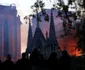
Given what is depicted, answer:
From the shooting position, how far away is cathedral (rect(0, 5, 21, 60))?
69438 mm

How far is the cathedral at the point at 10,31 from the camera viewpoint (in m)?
69.4

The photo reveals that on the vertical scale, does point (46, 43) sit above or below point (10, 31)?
below

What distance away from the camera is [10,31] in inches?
2761

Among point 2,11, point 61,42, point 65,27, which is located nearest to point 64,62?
point 65,27

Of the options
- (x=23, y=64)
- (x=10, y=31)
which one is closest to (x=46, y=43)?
(x=23, y=64)

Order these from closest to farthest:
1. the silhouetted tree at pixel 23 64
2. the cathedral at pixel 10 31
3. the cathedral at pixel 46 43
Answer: the silhouetted tree at pixel 23 64, the cathedral at pixel 46 43, the cathedral at pixel 10 31

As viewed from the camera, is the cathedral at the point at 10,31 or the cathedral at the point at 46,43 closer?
the cathedral at the point at 46,43

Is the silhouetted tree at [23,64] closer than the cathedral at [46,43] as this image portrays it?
Yes

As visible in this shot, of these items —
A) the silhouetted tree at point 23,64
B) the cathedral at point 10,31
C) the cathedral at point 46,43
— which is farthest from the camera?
the cathedral at point 10,31

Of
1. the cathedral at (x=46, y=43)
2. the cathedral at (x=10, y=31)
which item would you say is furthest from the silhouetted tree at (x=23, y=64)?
the cathedral at (x=10, y=31)

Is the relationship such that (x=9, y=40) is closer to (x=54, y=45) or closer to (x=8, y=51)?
(x=8, y=51)

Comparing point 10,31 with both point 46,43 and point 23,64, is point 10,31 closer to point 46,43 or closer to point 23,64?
A: point 46,43

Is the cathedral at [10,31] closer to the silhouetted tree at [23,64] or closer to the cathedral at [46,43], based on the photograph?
the cathedral at [46,43]

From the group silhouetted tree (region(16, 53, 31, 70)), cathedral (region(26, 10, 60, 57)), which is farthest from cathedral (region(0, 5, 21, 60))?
silhouetted tree (region(16, 53, 31, 70))
